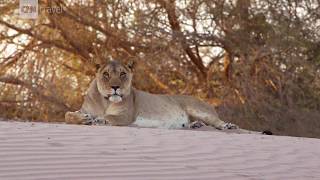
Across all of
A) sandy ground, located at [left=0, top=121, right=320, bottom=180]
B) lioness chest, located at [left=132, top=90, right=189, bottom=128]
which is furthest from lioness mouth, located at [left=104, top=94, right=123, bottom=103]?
sandy ground, located at [left=0, top=121, right=320, bottom=180]

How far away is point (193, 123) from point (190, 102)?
560 mm

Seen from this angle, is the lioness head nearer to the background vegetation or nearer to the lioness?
the lioness

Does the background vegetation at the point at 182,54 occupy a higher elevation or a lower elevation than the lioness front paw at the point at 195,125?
higher

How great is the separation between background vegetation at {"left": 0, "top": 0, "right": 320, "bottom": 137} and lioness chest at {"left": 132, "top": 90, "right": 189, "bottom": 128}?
200 inches

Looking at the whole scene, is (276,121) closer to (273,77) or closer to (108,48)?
(273,77)

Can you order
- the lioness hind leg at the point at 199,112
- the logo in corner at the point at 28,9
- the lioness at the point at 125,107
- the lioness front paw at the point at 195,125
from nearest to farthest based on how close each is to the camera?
the lioness at the point at 125,107 → the lioness front paw at the point at 195,125 → the lioness hind leg at the point at 199,112 → the logo in corner at the point at 28,9

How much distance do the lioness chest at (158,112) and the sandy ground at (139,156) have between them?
3.34m

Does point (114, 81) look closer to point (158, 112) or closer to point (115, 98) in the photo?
point (115, 98)

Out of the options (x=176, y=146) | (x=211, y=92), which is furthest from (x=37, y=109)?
(x=176, y=146)

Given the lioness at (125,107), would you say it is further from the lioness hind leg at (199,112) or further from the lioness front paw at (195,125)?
the lioness front paw at (195,125)

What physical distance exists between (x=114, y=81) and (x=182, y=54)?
6.59m

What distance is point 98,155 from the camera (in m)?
4.91

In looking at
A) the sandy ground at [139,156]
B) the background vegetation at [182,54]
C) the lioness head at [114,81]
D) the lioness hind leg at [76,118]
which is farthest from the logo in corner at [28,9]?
the sandy ground at [139,156]

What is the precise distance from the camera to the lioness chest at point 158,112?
407 inches
